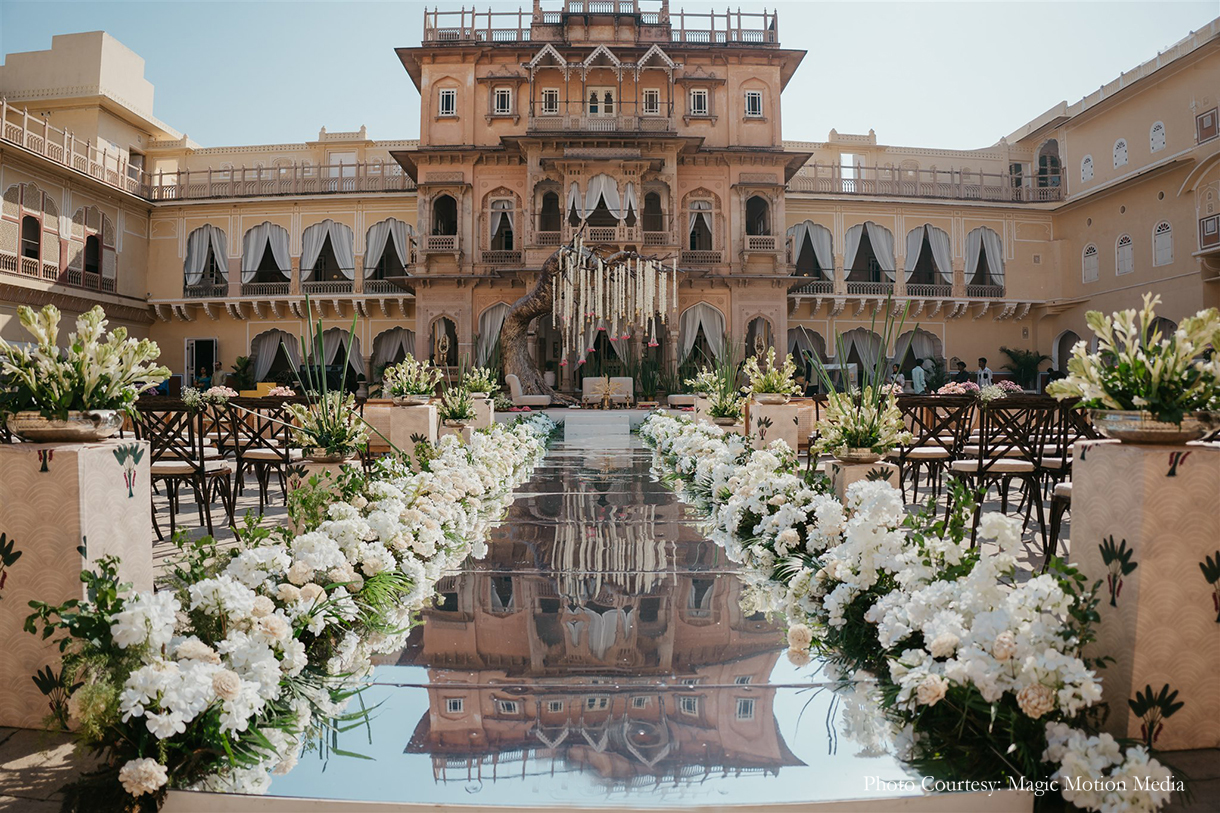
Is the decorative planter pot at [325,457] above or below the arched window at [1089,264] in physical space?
below

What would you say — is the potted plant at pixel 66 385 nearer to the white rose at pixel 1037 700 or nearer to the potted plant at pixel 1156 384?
the white rose at pixel 1037 700

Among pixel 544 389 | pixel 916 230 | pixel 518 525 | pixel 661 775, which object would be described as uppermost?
pixel 916 230

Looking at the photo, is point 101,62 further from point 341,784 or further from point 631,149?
point 341,784

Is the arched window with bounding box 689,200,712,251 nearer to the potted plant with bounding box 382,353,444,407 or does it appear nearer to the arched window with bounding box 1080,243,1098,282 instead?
the arched window with bounding box 1080,243,1098,282

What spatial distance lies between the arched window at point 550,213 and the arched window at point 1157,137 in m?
15.9

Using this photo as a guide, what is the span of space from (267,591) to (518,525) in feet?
8.28

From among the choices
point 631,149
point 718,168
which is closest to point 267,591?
point 631,149

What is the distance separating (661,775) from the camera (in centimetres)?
174

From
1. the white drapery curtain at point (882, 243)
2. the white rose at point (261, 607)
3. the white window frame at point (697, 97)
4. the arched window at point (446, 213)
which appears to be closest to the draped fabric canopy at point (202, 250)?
the arched window at point (446, 213)

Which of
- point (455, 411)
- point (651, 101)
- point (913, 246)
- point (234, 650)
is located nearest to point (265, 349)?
point (651, 101)

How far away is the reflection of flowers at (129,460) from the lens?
2.32 m

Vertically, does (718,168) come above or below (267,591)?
above

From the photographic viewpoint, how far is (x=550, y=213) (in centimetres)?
2109

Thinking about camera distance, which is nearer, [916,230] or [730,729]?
[730,729]
